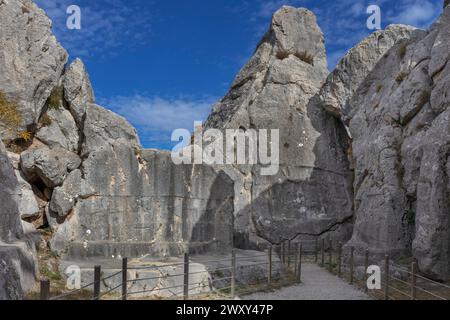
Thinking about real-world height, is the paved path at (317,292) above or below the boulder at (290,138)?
below

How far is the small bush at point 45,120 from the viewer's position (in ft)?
54.0

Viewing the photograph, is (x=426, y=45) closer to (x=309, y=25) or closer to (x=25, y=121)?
(x=309, y=25)

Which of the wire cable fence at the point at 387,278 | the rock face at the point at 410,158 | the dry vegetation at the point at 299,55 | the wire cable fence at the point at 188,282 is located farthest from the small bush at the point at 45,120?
the dry vegetation at the point at 299,55

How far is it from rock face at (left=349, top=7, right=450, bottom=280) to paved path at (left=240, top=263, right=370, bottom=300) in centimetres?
253

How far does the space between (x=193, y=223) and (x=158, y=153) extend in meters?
2.80

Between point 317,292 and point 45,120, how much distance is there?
11.3 meters

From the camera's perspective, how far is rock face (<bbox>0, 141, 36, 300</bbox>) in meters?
8.90

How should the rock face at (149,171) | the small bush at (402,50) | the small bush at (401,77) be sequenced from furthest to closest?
the small bush at (402,50) → the small bush at (401,77) → the rock face at (149,171)

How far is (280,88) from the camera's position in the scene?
2619 cm

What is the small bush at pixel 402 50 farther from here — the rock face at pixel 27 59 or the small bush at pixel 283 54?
the rock face at pixel 27 59

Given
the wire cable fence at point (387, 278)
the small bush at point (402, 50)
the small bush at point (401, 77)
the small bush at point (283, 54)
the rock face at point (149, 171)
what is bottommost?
the wire cable fence at point (387, 278)

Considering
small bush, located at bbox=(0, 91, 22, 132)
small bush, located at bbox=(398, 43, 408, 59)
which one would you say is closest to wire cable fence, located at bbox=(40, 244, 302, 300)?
small bush, located at bbox=(0, 91, 22, 132)

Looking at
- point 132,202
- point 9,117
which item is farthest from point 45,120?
point 132,202

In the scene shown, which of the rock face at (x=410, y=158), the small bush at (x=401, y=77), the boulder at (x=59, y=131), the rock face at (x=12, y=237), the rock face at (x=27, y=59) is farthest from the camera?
the small bush at (x=401, y=77)
